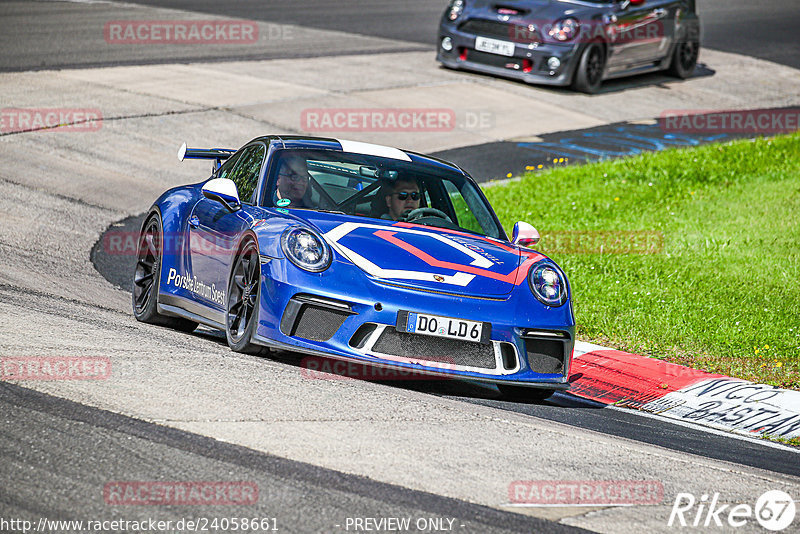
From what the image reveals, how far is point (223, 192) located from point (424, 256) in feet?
4.55

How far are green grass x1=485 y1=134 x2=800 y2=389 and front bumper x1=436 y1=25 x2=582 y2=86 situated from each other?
123 inches

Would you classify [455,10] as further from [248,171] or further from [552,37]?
[248,171]

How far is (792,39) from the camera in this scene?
28.1m

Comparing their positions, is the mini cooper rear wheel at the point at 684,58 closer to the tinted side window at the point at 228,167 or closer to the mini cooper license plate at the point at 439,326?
the tinted side window at the point at 228,167

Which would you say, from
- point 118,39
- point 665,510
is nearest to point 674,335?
point 665,510

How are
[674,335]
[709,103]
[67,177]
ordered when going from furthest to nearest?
[709,103] → [67,177] → [674,335]

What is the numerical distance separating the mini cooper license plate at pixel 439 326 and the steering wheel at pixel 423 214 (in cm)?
128

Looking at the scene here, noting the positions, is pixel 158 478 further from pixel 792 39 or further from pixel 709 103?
pixel 792 39

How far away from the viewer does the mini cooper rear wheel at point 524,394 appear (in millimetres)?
7098

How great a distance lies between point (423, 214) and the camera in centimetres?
767

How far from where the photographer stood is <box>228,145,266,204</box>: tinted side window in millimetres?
7715

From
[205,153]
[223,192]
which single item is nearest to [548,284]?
[223,192]

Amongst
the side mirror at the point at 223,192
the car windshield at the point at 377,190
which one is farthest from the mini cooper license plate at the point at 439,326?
the side mirror at the point at 223,192

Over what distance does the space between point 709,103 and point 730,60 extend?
4650 millimetres
